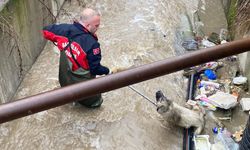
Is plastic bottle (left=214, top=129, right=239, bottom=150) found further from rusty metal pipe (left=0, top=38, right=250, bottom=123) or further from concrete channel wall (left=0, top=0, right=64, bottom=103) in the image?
rusty metal pipe (left=0, top=38, right=250, bottom=123)

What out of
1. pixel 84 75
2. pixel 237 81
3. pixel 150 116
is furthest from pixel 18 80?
pixel 237 81

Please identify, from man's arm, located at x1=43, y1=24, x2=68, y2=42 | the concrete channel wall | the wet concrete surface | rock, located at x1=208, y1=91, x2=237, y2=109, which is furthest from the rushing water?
man's arm, located at x1=43, y1=24, x2=68, y2=42

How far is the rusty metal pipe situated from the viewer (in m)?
1.61

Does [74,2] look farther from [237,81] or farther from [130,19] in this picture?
[237,81]

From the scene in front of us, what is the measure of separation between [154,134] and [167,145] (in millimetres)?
228

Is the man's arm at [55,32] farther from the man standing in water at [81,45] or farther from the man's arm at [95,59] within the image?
the man's arm at [95,59]

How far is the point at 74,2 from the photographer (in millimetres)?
8367

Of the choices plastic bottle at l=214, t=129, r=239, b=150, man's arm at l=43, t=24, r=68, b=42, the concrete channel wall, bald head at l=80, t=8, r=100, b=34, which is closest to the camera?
bald head at l=80, t=8, r=100, b=34

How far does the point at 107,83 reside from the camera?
1.80 metres

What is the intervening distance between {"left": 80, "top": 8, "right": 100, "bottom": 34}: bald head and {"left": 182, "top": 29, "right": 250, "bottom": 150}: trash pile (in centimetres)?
218

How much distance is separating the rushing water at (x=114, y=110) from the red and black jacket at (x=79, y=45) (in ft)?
2.96

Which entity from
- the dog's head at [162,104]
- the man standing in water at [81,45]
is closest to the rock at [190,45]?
the dog's head at [162,104]

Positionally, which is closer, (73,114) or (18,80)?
(73,114)

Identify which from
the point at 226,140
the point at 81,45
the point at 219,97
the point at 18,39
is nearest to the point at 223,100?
the point at 219,97
